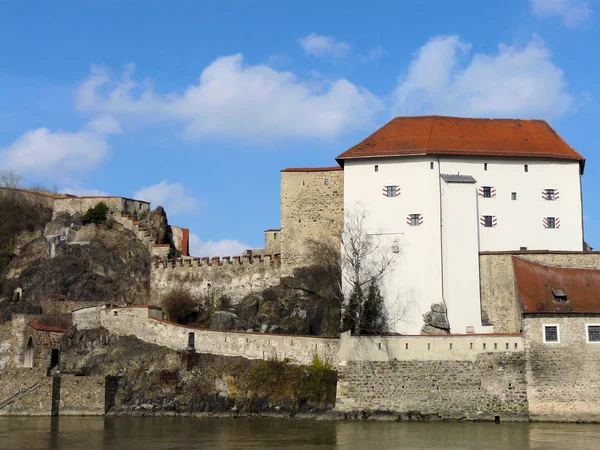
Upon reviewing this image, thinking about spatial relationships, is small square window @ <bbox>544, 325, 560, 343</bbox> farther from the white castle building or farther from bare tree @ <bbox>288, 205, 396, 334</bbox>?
bare tree @ <bbox>288, 205, 396, 334</bbox>

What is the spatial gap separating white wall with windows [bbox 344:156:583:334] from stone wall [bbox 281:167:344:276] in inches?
153

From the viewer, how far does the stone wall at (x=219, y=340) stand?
40781 mm

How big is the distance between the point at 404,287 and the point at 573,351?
31.0ft

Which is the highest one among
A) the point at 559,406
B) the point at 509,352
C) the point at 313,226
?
the point at 313,226

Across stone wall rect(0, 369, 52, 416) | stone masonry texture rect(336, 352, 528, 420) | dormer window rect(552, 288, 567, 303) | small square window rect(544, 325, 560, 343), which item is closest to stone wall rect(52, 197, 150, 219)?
stone wall rect(0, 369, 52, 416)

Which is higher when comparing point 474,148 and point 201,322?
point 474,148

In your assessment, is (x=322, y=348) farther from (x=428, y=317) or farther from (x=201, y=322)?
(x=201, y=322)

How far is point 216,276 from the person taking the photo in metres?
51.8

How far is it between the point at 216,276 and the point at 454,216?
15.5 metres

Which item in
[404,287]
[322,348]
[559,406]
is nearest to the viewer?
[559,406]

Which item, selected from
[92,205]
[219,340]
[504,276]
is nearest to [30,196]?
[92,205]

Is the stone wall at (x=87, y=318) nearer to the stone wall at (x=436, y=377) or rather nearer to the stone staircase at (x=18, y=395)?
the stone staircase at (x=18, y=395)

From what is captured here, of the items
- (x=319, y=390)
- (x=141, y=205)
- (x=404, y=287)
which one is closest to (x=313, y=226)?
(x=404, y=287)

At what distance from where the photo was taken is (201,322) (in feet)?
160
